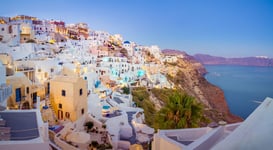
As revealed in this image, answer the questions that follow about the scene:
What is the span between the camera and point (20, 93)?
59.1ft

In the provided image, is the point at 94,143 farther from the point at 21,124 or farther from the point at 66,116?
the point at 21,124

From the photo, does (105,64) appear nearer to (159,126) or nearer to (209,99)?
(159,126)

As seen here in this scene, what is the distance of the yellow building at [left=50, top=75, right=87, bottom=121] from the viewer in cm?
1764

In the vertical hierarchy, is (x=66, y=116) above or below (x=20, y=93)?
below

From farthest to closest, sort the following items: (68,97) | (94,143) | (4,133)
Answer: (68,97), (94,143), (4,133)

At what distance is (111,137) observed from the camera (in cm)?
1578

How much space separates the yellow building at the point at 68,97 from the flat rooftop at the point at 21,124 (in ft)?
25.9

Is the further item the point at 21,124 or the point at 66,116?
the point at 66,116

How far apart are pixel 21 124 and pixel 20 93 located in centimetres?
1090

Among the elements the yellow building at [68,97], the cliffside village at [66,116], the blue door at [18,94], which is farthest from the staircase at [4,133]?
the blue door at [18,94]

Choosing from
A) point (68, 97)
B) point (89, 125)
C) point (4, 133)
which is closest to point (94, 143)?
point (89, 125)

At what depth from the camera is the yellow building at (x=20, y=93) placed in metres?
16.9

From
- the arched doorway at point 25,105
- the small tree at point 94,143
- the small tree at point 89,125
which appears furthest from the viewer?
the arched doorway at point 25,105

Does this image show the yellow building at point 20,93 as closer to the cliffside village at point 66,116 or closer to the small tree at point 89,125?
the cliffside village at point 66,116
